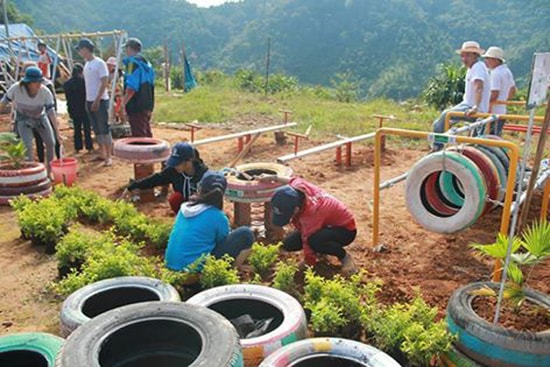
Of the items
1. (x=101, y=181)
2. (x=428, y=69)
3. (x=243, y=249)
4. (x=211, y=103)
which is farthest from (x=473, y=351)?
(x=428, y=69)

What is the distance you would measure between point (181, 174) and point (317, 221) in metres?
1.80

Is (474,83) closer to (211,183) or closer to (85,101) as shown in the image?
(211,183)

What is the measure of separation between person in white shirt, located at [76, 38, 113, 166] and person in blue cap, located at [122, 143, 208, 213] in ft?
10.9

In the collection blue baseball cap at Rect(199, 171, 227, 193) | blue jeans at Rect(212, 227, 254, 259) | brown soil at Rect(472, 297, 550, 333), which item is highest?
blue baseball cap at Rect(199, 171, 227, 193)

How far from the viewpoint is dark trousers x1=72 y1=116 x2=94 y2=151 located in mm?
9641

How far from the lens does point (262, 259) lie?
15.0 ft

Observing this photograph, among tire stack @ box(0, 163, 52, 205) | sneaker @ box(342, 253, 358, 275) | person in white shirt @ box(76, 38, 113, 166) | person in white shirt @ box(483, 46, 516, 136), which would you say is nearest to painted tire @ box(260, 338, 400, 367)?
sneaker @ box(342, 253, 358, 275)

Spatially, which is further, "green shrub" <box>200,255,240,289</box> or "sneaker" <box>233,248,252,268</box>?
"sneaker" <box>233,248,252,268</box>

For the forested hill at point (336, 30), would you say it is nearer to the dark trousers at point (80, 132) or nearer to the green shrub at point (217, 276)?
the dark trousers at point (80, 132)

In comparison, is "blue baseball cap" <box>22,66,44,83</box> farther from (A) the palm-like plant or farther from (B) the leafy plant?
(A) the palm-like plant

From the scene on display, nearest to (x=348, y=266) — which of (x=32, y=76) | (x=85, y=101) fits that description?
(x=32, y=76)

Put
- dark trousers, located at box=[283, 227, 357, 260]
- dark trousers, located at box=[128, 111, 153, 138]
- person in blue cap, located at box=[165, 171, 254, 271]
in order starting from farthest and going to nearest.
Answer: dark trousers, located at box=[128, 111, 153, 138], dark trousers, located at box=[283, 227, 357, 260], person in blue cap, located at box=[165, 171, 254, 271]

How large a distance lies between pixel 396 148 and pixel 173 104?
880 centimetres

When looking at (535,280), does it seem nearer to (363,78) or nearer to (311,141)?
(311,141)
